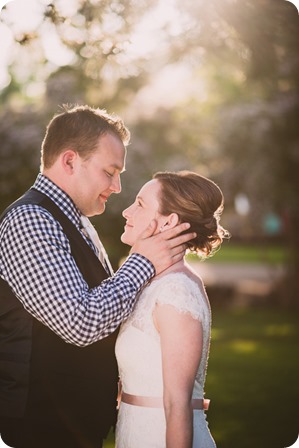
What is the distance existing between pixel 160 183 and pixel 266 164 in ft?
30.7

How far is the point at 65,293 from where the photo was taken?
2371mm

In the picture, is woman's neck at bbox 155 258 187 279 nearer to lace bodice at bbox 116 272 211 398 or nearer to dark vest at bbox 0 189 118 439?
lace bodice at bbox 116 272 211 398

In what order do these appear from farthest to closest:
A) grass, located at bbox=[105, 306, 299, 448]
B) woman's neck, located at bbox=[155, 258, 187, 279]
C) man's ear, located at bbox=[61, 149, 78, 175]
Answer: grass, located at bbox=[105, 306, 299, 448] < man's ear, located at bbox=[61, 149, 78, 175] < woman's neck, located at bbox=[155, 258, 187, 279]

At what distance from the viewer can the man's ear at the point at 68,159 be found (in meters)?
2.82

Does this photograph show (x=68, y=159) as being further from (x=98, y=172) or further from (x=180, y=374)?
(x=180, y=374)

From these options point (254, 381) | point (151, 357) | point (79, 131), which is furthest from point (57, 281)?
point (254, 381)

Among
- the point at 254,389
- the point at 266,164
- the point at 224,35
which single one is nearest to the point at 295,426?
the point at 254,389

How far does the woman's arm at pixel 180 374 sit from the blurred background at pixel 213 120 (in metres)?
2.16

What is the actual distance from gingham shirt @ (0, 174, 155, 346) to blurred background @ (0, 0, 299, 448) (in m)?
1.84

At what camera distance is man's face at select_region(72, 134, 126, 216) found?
9.30 ft

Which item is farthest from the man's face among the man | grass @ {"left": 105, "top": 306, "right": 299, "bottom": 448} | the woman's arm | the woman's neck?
grass @ {"left": 105, "top": 306, "right": 299, "bottom": 448}

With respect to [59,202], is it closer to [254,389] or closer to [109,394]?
[109,394]

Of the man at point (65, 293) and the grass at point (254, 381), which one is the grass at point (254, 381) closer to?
the grass at point (254, 381)

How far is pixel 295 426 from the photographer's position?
591 centimetres
